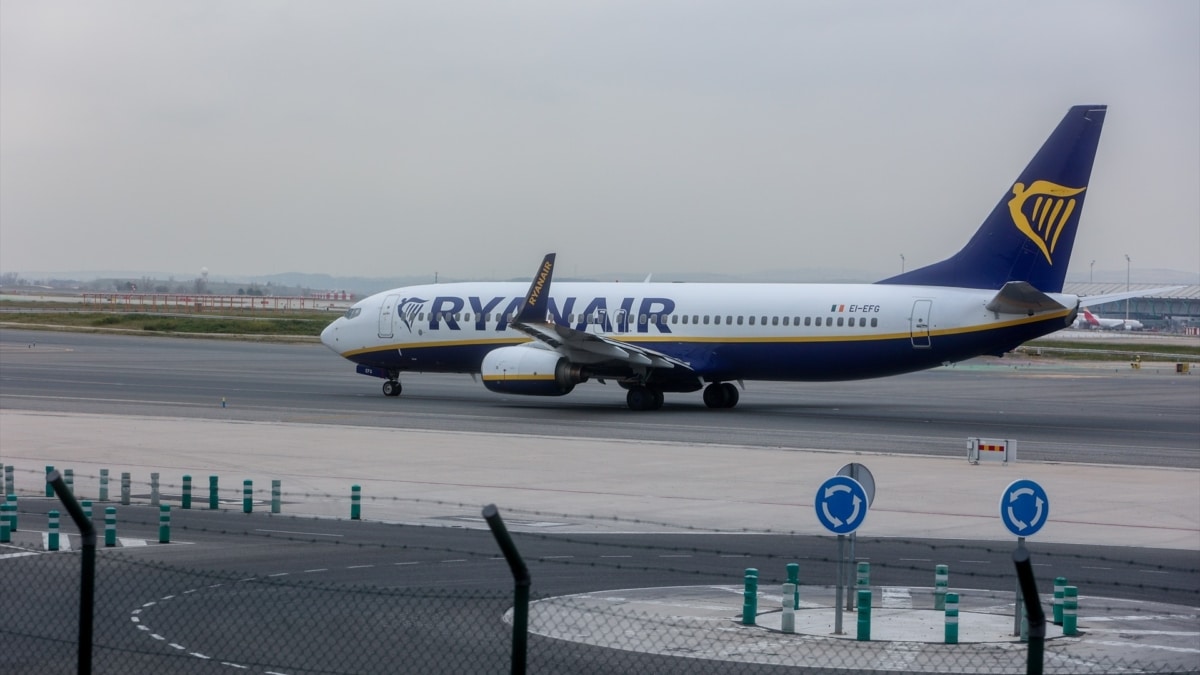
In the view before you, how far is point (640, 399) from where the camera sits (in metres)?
41.5

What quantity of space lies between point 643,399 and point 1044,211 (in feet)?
40.6

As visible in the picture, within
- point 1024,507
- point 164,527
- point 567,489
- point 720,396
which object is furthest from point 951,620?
point 720,396

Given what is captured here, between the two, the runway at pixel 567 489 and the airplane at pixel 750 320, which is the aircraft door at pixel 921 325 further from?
the runway at pixel 567 489

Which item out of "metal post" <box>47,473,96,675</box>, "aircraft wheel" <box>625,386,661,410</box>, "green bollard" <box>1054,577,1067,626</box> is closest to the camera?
"metal post" <box>47,473,96,675</box>

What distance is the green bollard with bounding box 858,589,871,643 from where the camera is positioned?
12.2 meters

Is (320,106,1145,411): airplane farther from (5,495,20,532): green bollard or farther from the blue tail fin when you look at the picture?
(5,495,20,532): green bollard

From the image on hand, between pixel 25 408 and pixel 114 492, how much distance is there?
1724cm

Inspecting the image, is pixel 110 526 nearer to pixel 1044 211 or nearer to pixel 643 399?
pixel 643 399

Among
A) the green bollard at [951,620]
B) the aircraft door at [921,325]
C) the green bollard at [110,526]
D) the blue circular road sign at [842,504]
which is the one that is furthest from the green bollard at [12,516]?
the aircraft door at [921,325]

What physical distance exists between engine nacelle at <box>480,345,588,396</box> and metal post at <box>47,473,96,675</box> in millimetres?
31888

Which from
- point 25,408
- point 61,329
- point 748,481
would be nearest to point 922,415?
point 748,481

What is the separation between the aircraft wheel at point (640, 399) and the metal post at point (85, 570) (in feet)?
109

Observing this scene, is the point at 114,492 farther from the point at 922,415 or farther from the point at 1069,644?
the point at 922,415

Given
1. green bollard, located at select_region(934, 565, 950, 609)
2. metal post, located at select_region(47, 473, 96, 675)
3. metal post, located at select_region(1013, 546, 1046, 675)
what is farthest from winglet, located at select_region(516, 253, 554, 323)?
metal post, located at select_region(1013, 546, 1046, 675)
